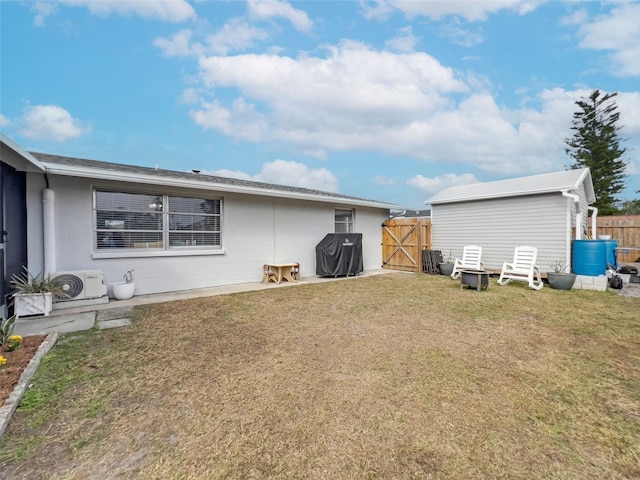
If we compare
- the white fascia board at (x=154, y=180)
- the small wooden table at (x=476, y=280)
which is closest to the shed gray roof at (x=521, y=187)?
the small wooden table at (x=476, y=280)

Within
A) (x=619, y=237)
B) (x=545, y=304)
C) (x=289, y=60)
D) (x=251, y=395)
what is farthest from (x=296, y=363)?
(x=619, y=237)

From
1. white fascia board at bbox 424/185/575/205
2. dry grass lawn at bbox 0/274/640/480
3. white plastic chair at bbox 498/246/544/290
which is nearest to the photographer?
dry grass lawn at bbox 0/274/640/480

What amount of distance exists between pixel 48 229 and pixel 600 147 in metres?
29.3

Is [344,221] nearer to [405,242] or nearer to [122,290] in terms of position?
[405,242]

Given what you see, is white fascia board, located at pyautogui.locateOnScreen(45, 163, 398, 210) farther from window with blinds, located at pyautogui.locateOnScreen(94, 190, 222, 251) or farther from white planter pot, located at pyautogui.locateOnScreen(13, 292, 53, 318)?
white planter pot, located at pyautogui.locateOnScreen(13, 292, 53, 318)

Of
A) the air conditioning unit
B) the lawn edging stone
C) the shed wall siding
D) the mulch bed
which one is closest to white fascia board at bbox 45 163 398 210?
the air conditioning unit

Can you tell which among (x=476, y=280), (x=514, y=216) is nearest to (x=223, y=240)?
(x=476, y=280)

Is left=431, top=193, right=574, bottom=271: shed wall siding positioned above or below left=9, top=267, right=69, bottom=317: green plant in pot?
above

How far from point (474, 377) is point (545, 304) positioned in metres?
4.22

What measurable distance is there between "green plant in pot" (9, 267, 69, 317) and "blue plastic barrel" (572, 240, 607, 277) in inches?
450

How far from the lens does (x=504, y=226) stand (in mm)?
8961

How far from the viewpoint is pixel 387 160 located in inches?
664

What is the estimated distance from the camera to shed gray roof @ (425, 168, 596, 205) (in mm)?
7961

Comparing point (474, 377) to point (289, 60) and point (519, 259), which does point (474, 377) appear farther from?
point (289, 60)
